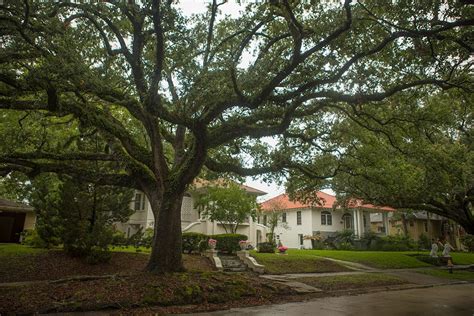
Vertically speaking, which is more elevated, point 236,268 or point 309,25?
point 309,25

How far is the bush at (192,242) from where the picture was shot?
2092 cm

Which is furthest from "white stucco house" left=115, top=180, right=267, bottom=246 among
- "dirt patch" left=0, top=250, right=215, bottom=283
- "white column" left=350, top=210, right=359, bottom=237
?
"white column" left=350, top=210, right=359, bottom=237

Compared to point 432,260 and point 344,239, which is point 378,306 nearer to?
point 432,260

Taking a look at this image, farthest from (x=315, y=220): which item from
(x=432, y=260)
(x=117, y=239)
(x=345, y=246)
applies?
(x=117, y=239)

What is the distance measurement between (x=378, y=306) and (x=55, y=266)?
1289 cm

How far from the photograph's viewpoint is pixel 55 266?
48.6 feet

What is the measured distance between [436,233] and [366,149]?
42616 mm

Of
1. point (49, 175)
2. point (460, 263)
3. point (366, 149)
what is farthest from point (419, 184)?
point (49, 175)

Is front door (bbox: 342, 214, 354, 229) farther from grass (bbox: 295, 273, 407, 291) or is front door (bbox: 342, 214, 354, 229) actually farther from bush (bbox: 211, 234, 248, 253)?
grass (bbox: 295, 273, 407, 291)

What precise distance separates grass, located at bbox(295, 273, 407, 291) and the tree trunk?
19.0ft

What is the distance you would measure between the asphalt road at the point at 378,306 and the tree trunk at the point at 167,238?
3.75m

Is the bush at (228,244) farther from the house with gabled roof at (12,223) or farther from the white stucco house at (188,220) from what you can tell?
the house with gabled roof at (12,223)

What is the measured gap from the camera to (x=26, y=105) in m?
10.9

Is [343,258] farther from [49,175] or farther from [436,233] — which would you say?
[436,233]
